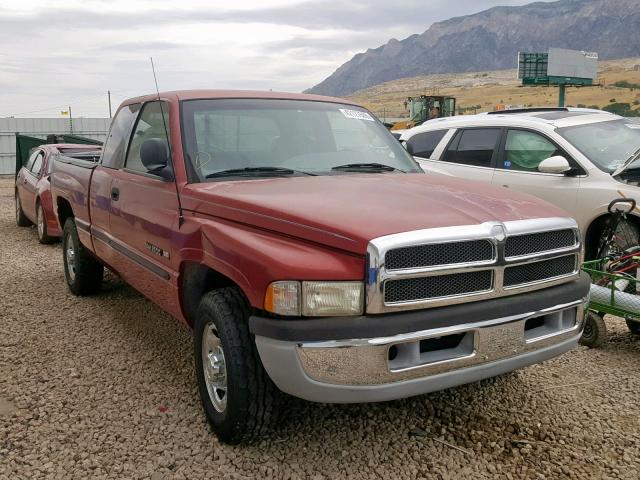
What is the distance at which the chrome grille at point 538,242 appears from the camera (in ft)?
9.70

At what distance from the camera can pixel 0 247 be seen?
950 centimetres

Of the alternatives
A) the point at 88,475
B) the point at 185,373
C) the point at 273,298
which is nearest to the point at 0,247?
the point at 185,373

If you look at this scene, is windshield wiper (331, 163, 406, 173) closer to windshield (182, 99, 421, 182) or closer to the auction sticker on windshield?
windshield (182, 99, 421, 182)

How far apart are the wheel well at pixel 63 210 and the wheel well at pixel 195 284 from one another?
10.5 feet

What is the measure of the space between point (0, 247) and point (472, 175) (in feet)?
23.0

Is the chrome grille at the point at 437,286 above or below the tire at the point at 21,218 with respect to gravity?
above

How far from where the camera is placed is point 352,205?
9.91 feet

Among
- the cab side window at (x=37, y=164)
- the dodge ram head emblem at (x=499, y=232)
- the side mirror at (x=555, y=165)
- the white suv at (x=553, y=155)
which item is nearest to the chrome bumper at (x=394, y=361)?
the dodge ram head emblem at (x=499, y=232)

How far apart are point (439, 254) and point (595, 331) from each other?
101 inches

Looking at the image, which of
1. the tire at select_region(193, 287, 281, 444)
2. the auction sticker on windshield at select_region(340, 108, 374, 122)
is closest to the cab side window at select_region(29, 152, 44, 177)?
the auction sticker on windshield at select_region(340, 108, 374, 122)

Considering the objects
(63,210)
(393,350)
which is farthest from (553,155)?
(63,210)

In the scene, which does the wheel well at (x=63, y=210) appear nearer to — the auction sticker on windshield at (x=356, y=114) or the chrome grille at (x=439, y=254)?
the auction sticker on windshield at (x=356, y=114)

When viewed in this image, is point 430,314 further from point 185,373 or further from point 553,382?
point 185,373

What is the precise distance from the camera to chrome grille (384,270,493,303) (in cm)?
270
